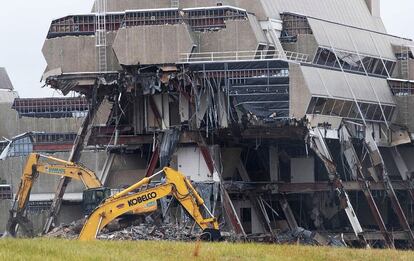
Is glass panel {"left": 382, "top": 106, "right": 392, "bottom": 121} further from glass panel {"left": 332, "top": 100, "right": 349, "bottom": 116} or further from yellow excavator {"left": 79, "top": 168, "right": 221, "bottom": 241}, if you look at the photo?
yellow excavator {"left": 79, "top": 168, "right": 221, "bottom": 241}

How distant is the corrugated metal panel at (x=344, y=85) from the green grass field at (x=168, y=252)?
4058cm

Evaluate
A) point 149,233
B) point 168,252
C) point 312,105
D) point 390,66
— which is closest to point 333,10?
point 390,66

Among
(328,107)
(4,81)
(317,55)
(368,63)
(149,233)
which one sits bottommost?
(149,233)

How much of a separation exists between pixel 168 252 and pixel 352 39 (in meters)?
59.2

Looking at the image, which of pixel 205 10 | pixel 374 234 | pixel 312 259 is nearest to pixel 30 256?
pixel 312 259

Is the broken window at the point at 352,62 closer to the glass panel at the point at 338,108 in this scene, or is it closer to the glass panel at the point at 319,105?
the glass panel at the point at 338,108

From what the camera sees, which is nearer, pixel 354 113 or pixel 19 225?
pixel 19 225

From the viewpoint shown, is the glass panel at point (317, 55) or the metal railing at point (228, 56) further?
the glass panel at point (317, 55)

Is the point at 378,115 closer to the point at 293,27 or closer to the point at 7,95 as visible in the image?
the point at 293,27

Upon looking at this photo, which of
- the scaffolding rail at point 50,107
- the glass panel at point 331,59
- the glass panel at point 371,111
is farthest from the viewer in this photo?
the scaffolding rail at point 50,107

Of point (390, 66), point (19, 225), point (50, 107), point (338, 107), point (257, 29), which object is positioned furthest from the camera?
point (50, 107)

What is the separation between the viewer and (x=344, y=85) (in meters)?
104

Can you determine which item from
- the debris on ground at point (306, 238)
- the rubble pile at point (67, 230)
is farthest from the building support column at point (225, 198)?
the rubble pile at point (67, 230)

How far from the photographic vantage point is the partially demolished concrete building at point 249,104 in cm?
9575
